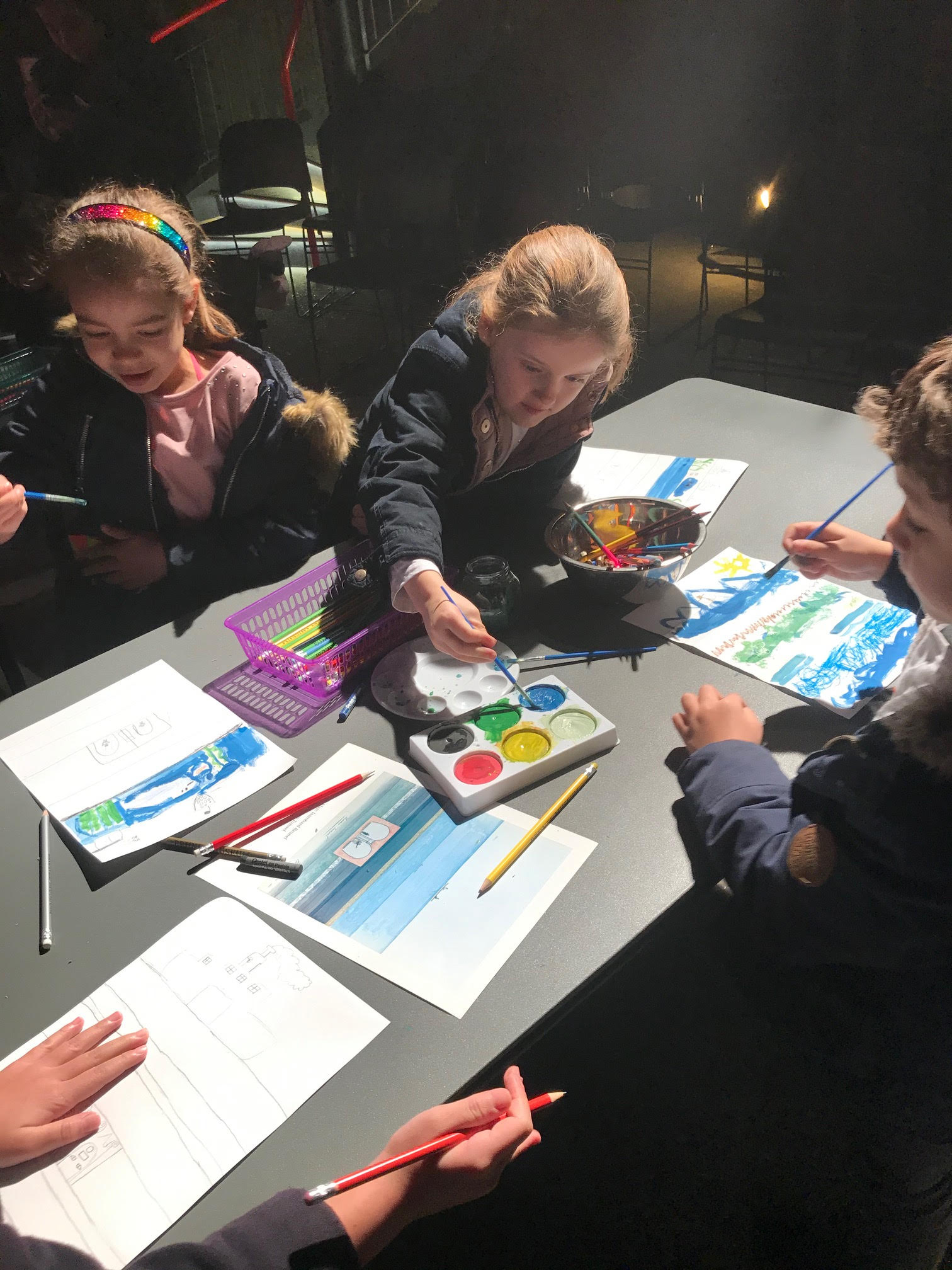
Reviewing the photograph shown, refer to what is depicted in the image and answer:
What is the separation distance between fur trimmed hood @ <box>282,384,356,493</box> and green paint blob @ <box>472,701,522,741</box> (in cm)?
63

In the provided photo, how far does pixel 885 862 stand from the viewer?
62cm

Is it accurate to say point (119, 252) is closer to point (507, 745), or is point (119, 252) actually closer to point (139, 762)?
point (139, 762)

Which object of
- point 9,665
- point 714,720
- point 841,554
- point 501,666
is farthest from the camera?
point 9,665

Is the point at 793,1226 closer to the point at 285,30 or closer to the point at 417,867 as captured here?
the point at 417,867

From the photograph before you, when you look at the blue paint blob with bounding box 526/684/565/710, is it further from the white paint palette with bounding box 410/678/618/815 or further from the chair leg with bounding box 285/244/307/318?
the chair leg with bounding box 285/244/307/318

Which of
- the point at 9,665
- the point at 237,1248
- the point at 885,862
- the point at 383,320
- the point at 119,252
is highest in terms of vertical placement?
the point at 119,252

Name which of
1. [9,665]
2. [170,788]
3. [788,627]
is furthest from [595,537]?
[9,665]

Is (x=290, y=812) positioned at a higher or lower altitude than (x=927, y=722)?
lower

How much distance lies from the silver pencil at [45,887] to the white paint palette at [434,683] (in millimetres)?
382

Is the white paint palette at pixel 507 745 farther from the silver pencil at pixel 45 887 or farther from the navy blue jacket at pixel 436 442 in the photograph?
the silver pencil at pixel 45 887

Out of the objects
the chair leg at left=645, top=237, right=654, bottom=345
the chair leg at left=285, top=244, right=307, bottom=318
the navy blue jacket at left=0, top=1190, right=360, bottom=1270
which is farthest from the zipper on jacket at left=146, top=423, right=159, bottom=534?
the chair leg at left=645, top=237, right=654, bottom=345

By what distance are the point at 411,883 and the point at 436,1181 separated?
9.3 inches

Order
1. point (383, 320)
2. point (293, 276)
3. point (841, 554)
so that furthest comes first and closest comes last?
point (383, 320) → point (293, 276) → point (841, 554)

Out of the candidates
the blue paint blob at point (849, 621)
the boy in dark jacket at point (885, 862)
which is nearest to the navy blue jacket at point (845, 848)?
the boy in dark jacket at point (885, 862)
